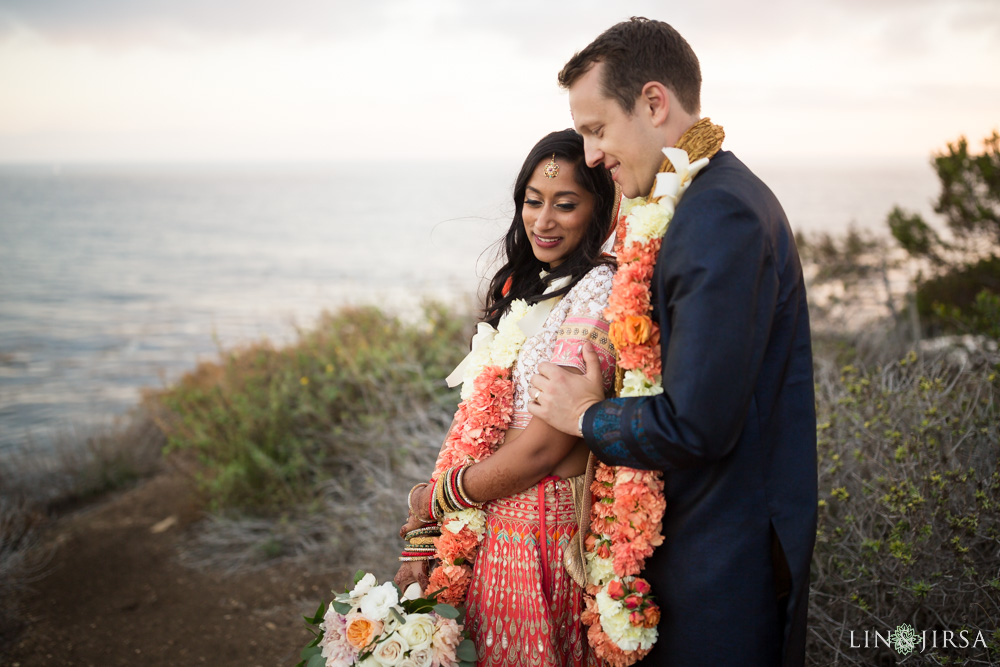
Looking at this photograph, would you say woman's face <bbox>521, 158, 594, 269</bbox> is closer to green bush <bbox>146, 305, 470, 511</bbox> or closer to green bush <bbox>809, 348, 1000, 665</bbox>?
green bush <bbox>809, 348, 1000, 665</bbox>

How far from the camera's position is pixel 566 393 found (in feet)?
6.62

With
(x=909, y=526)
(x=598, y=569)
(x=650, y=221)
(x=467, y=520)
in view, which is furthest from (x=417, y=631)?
(x=909, y=526)

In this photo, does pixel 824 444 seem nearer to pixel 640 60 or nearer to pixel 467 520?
pixel 467 520

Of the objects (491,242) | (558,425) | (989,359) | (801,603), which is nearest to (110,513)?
(491,242)

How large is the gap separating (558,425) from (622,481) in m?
0.26

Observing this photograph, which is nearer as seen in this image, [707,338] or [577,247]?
[707,338]

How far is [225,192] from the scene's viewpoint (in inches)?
3135

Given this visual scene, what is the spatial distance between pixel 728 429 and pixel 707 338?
9.4 inches

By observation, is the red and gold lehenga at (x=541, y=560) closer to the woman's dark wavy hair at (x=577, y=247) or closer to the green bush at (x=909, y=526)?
the woman's dark wavy hair at (x=577, y=247)

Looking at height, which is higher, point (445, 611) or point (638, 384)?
point (638, 384)

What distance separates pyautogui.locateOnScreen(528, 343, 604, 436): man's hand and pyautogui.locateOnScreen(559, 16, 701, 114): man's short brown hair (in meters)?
0.80

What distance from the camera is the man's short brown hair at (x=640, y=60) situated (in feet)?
6.68

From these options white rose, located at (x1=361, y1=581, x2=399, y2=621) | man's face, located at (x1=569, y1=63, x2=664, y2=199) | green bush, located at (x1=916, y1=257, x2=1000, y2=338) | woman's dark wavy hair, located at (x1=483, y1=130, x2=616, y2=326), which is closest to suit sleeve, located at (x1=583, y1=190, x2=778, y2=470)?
man's face, located at (x1=569, y1=63, x2=664, y2=199)

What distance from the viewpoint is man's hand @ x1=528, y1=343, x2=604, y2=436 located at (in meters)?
1.99
